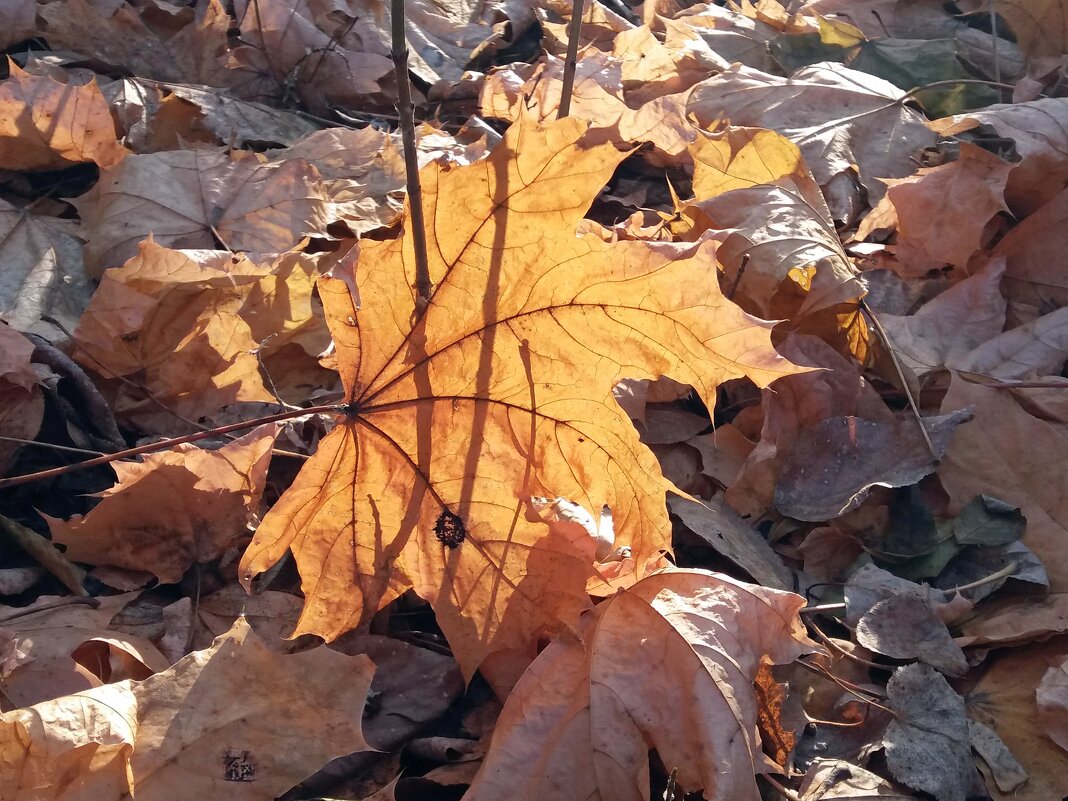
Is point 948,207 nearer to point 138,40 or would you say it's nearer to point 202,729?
point 202,729

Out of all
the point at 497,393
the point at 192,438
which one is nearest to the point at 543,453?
the point at 497,393

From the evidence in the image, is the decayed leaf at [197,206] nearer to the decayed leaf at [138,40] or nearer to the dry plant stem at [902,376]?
the decayed leaf at [138,40]

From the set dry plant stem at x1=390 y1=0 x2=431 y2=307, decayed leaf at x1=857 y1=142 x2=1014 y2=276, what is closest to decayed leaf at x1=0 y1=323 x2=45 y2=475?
dry plant stem at x1=390 y1=0 x2=431 y2=307

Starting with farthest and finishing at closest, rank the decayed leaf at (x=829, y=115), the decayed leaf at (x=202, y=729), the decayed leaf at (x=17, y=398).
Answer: the decayed leaf at (x=829, y=115) < the decayed leaf at (x=17, y=398) < the decayed leaf at (x=202, y=729)

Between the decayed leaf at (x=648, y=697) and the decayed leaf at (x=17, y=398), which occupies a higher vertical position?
the decayed leaf at (x=17, y=398)

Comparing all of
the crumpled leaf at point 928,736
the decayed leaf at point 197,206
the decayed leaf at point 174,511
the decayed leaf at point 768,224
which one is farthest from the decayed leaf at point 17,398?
the crumpled leaf at point 928,736

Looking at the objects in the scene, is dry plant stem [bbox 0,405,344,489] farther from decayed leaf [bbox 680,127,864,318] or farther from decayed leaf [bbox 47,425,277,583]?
decayed leaf [bbox 680,127,864,318]

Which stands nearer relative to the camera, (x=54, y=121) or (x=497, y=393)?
(x=497, y=393)
